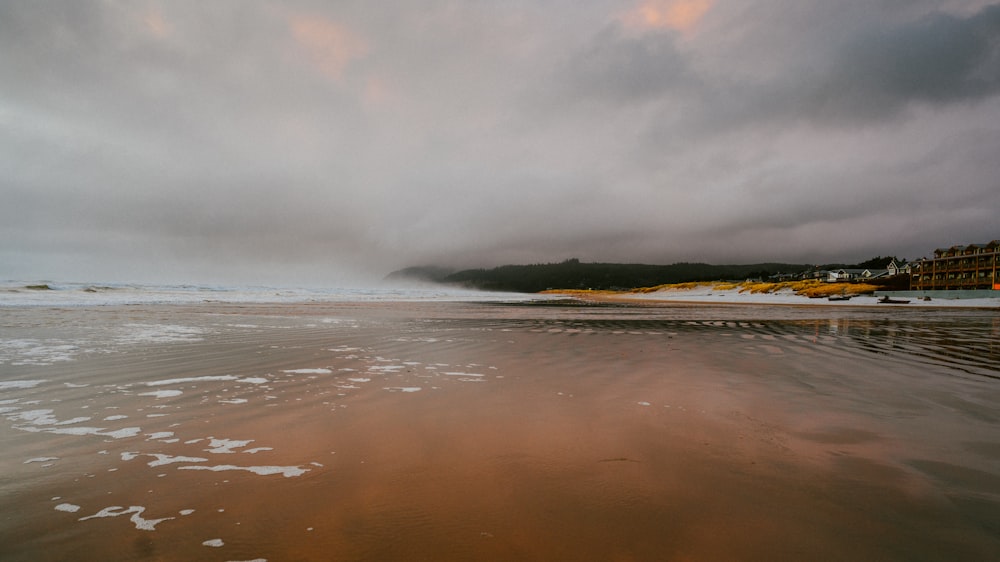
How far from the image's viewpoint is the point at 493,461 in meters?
3.49

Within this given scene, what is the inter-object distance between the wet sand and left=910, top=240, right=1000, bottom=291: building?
78449mm

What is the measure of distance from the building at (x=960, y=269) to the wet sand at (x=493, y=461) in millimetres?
78449

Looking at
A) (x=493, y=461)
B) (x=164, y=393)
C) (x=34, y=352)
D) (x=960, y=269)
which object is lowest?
(x=493, y=461)

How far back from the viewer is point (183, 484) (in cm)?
305

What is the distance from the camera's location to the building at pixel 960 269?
59.3m

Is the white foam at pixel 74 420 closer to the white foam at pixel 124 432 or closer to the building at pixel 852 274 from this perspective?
the white foam at pixel 124 432

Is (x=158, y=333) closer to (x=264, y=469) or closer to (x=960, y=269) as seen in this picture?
(x=264, y=469)

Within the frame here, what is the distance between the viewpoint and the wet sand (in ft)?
7.79

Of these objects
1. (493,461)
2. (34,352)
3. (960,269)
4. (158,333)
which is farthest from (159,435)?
(960,269)

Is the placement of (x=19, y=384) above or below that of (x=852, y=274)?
below

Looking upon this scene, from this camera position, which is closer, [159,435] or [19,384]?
[159,435]

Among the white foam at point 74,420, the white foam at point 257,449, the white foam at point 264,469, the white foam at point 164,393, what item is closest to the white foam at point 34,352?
the white foam at point 164,393

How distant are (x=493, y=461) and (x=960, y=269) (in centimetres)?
9247

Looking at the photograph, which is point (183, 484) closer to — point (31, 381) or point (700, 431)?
point (700, 431)
